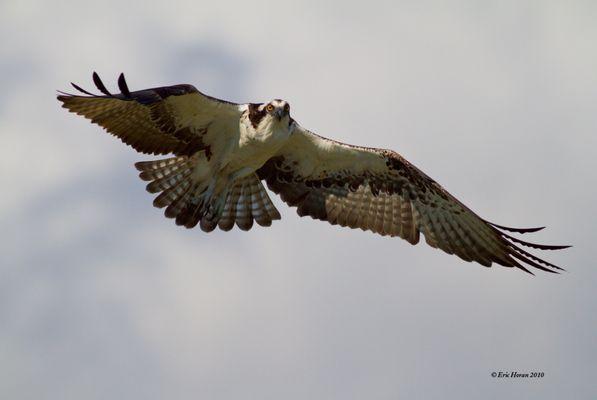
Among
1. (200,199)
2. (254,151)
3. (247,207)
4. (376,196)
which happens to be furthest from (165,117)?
(376,196)

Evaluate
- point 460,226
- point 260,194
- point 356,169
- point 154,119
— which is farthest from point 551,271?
point 154,119

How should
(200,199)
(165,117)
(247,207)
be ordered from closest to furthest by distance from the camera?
(165,117) → (200,199) → (247,207)

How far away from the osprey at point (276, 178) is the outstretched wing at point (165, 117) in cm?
1

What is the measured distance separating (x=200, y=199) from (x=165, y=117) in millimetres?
1380

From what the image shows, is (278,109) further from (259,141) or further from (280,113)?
(259,141)

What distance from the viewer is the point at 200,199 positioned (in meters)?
13.9

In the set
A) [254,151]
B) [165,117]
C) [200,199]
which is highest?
[165,117]

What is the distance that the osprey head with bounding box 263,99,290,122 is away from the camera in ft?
41.3

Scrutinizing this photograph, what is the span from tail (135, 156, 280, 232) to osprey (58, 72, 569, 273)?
13mm

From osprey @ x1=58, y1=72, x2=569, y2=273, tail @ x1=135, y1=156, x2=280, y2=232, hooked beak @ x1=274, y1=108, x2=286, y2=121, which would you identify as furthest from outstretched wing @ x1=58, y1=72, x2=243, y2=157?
hooked beak @ x1=274, y1=108, x2=286, y2=121

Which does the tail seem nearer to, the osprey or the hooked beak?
the osprey

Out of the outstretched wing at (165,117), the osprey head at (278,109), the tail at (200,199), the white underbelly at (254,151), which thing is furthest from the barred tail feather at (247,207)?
the osprey head at (278,109)

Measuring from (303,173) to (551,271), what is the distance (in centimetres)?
360

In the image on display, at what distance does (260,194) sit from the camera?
46.1 feet
